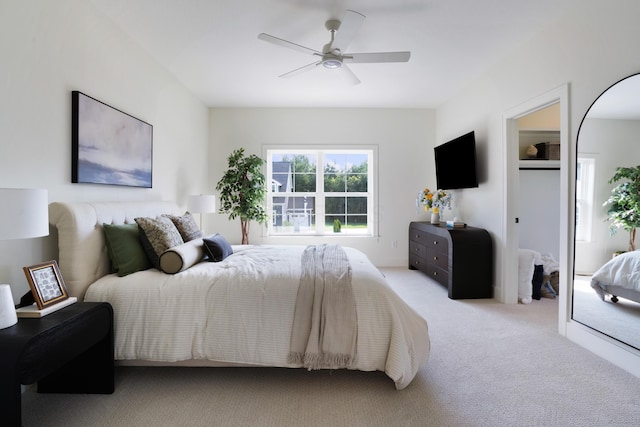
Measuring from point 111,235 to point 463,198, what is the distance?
4.22 meters

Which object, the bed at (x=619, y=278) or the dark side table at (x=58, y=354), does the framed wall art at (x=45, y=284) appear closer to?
the dark side table at (x=58, y=354)

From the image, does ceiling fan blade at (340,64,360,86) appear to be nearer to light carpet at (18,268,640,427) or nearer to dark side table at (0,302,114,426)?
light carpet at (18,268,640,427)

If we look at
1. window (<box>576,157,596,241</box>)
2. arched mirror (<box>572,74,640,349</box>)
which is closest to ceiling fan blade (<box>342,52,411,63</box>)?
arched mirror (<box>572,74,640,349</box>)

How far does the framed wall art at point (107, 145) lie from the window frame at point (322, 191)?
2303 millimetres

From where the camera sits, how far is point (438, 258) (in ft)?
13.1

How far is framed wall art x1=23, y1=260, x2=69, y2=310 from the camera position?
157cm

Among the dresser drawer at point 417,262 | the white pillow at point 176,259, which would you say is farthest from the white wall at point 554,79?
the white pillow at point 176,259

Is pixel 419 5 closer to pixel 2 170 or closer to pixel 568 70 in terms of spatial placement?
pixel 568 70

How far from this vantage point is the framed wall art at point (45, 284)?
1572 mm

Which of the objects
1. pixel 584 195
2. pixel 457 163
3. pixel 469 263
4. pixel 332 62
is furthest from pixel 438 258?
pixel 332 62

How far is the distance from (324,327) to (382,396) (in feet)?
1.71

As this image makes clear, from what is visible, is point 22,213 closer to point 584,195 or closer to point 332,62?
point 332,62

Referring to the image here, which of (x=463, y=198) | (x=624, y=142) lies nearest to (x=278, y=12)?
(x=624, y=142)

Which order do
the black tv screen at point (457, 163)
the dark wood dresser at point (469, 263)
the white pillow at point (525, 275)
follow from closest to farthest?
the white pillow at point (525, 275) → the dark wood dresser at point (469, 263) → the black tv screen at point (457, 163)
